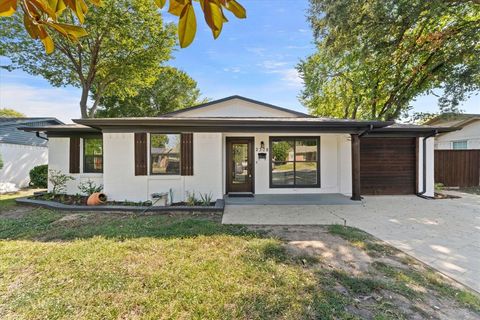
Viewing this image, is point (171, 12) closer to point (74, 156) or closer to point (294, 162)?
point (294, 162)

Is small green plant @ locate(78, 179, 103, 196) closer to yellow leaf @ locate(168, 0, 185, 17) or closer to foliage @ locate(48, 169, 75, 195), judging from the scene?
foliage @ locate(48, 169, 75, 195)

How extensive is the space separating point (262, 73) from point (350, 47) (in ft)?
21.5

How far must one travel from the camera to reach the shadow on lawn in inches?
190

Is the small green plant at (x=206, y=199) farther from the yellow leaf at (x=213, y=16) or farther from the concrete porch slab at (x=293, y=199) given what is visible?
the yellow leaf at (x=213, y=16)

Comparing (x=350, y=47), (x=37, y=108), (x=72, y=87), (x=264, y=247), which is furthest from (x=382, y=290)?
(x=37, y=108)

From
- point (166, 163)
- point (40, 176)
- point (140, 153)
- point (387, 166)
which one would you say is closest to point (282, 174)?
point (387, 166)

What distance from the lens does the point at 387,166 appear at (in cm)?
934

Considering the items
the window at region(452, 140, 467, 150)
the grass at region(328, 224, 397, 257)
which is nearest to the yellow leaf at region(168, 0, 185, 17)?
the grass at region(328, 224, 397, 257)

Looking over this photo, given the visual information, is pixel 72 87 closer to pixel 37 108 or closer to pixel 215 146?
pixel 37 108

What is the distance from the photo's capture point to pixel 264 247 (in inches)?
166

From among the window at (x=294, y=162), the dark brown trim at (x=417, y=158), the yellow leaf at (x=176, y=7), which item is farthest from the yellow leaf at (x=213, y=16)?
the dark brown trim at (x=417, y=158)

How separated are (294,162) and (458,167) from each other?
28.3ft

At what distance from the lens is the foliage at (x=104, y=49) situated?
41.2 feet

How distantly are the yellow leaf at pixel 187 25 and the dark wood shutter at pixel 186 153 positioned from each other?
6975 millimetres
